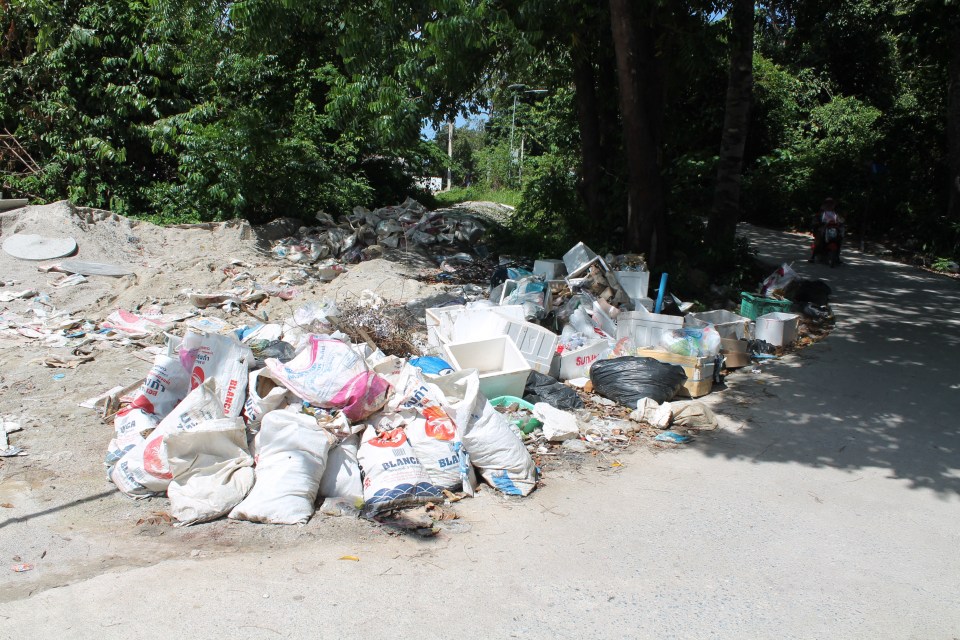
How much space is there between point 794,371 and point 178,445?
5948mm

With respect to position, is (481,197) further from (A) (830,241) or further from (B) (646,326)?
(B) (646,326)

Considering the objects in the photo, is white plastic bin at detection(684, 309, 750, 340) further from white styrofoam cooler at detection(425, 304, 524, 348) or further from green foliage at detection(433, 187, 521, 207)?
green foliage at detection(433, 187, 521, 207)

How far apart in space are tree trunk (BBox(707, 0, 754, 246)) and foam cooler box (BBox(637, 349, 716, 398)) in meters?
4.57

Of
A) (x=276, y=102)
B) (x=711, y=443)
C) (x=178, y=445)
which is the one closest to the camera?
(x=178, y=445)

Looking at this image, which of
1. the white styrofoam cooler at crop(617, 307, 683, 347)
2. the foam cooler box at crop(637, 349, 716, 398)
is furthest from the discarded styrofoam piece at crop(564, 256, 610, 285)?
the foam cooler box at crop(637, 349, 716, 398)

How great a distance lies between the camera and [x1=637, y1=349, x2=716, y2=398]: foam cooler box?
6.50 meters

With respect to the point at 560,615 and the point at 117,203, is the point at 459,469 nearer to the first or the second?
the point at 560,615

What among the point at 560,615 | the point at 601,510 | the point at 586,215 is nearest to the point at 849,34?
the point at 586,215

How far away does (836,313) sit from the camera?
949 cm

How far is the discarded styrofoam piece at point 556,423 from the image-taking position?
17.8 feet

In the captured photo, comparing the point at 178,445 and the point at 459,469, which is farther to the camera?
the point at 459,469

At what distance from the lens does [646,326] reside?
24.1 ft

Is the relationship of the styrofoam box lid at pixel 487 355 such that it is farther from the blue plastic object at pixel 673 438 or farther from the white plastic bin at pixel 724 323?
the white plastic bin at pixel 724 323

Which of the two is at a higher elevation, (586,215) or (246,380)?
(586,215)
